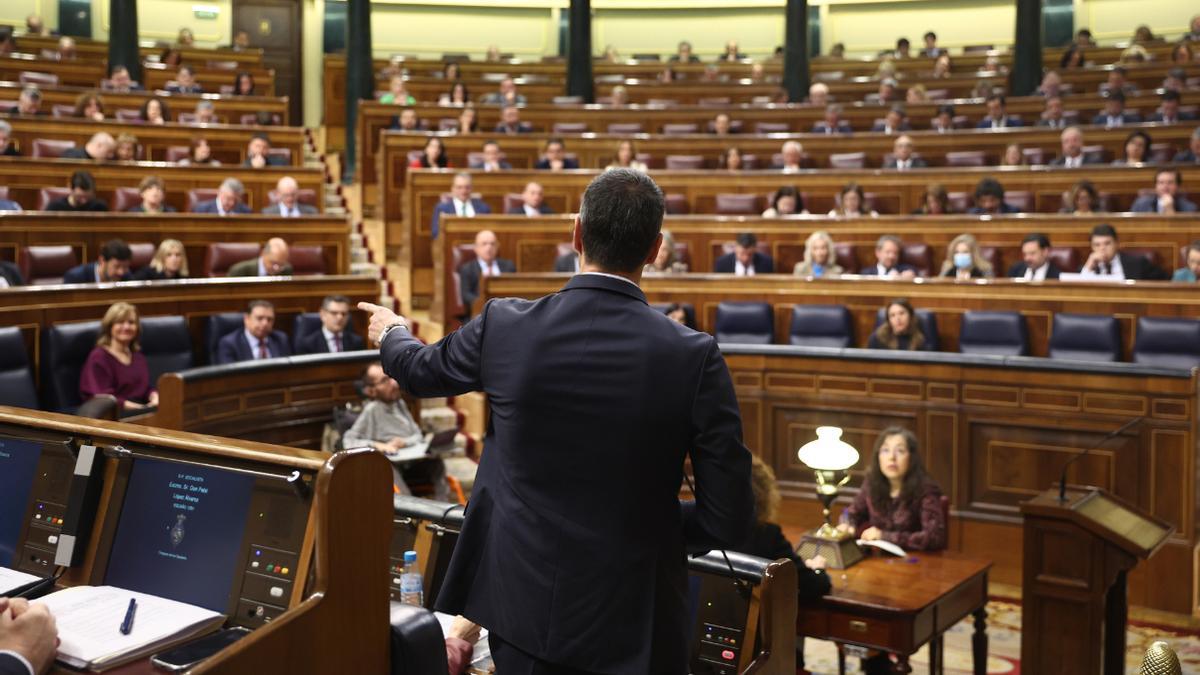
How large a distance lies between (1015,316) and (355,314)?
3.09 m

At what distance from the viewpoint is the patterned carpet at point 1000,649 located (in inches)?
150

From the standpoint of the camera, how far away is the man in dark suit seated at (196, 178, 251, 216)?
20.6 ft

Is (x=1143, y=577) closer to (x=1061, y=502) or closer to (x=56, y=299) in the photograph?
(x=1061, y=502)

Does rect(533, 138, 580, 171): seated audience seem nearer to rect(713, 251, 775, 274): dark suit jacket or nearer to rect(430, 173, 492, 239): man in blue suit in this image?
rect(430, 173, 492, 239): man in blue suit

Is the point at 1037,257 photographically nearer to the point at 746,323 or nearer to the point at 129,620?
the point at 746,323

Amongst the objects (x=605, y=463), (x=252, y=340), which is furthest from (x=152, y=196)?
(x=605, y=463)

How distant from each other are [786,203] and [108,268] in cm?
370

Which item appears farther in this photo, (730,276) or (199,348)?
(730,276)

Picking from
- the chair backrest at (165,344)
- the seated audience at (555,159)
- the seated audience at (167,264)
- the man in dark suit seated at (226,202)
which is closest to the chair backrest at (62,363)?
the chair backrest at (165,344)

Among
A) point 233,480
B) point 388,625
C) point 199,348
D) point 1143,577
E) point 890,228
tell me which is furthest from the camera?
point 890,228

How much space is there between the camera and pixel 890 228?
626 cm

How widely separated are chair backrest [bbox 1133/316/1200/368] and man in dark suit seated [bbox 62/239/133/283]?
440 cm

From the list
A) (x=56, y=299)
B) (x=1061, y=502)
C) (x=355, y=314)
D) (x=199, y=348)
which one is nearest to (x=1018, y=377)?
(x=1061, y=502)

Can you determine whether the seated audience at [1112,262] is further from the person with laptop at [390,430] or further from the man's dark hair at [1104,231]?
the person with laptop at [390,430]
